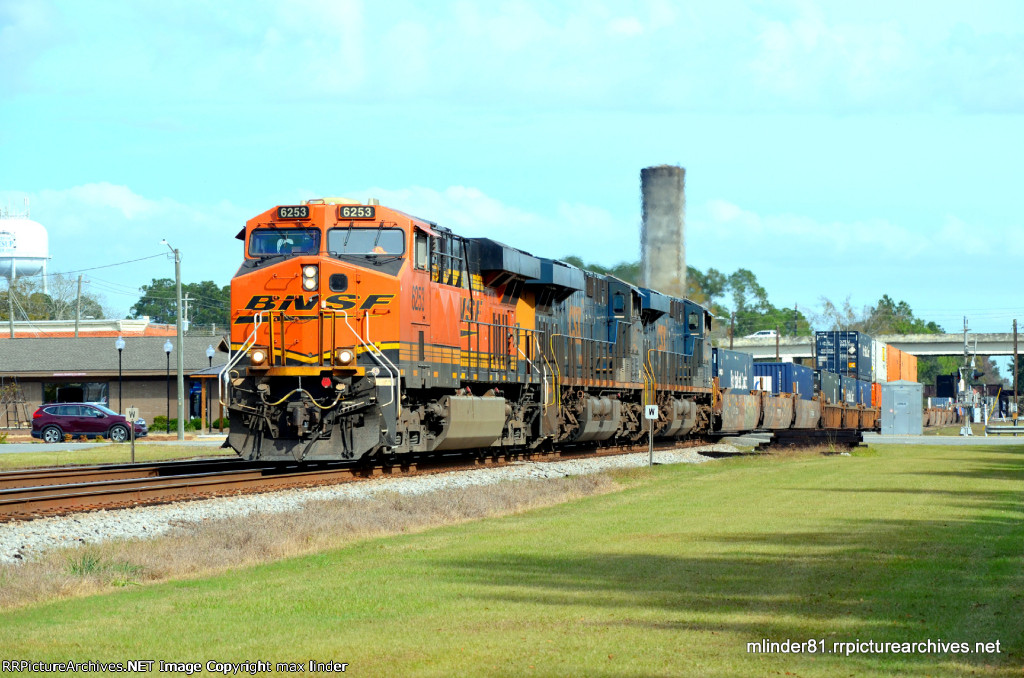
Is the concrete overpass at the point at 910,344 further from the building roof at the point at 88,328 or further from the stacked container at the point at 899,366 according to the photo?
the building roof at the point at 88,328

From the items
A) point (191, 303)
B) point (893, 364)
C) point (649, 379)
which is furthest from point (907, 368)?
point (191, 303)

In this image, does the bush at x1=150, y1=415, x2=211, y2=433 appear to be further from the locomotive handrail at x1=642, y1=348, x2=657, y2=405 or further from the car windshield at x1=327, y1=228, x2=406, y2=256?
the car windshield at x1=327, y1=228, x2=406, y2=256

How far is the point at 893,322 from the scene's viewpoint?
189000mm

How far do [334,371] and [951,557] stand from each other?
11374 mm

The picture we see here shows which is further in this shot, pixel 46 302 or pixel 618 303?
pixel 46 302

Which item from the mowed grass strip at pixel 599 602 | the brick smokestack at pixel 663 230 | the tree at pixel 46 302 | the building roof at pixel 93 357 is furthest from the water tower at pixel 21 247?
the mowed grass strip at pixel 599 602

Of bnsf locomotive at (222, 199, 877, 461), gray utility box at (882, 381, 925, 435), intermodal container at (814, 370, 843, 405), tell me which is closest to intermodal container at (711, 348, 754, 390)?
intermodal container at (814, 370, 843, 405)

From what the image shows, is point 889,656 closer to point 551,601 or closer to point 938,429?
point 551,601

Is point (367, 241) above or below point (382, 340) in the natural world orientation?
above

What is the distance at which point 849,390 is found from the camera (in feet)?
197

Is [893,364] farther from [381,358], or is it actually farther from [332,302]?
[332,302]

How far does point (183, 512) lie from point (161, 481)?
11.6 feet

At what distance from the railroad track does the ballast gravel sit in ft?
1.40

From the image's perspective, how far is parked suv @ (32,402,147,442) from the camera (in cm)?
4822
